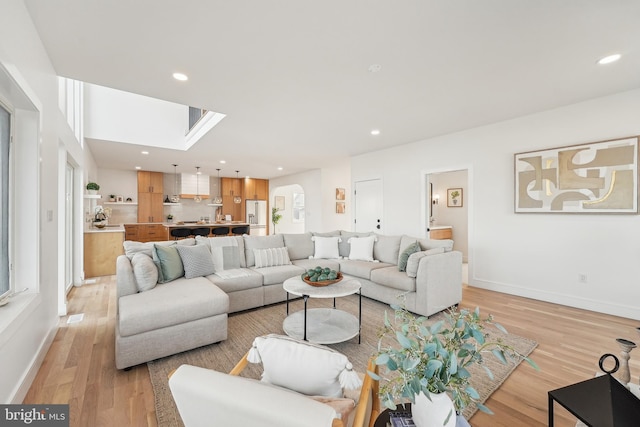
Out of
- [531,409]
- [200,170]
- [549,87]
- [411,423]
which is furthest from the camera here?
[200,170]

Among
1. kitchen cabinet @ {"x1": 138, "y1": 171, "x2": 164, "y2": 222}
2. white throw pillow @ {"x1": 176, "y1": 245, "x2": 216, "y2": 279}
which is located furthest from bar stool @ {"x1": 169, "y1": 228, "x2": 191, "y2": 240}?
white throw pillow @ {"x1": 176, "y1": 245, "x2": 216, "y2": 279}

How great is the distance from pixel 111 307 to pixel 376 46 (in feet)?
13.7

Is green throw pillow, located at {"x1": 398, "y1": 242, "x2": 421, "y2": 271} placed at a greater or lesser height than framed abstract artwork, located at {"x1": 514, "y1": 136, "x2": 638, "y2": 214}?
lesser

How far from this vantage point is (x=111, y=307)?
3.45 meters

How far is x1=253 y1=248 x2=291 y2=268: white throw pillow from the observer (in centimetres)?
382

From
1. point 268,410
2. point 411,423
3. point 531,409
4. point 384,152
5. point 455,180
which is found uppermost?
point 384,152

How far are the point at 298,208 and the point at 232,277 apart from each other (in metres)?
8.52

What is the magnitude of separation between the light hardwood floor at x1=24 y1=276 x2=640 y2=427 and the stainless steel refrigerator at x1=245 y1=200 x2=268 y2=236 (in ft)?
22.6

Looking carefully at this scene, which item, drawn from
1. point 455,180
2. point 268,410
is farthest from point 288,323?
point 455,180

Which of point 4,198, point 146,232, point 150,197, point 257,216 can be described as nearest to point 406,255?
point 4,198

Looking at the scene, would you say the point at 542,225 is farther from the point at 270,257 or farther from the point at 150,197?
the point at 150,197

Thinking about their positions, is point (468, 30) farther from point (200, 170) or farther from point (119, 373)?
point (200, 170)

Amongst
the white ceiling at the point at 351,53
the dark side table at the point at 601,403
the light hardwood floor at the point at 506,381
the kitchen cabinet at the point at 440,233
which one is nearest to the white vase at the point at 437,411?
the dark side table at the point at 601,403

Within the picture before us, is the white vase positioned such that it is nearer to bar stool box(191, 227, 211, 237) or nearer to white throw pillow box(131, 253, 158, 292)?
white throw pillow box(131, 253, 158, 292)
